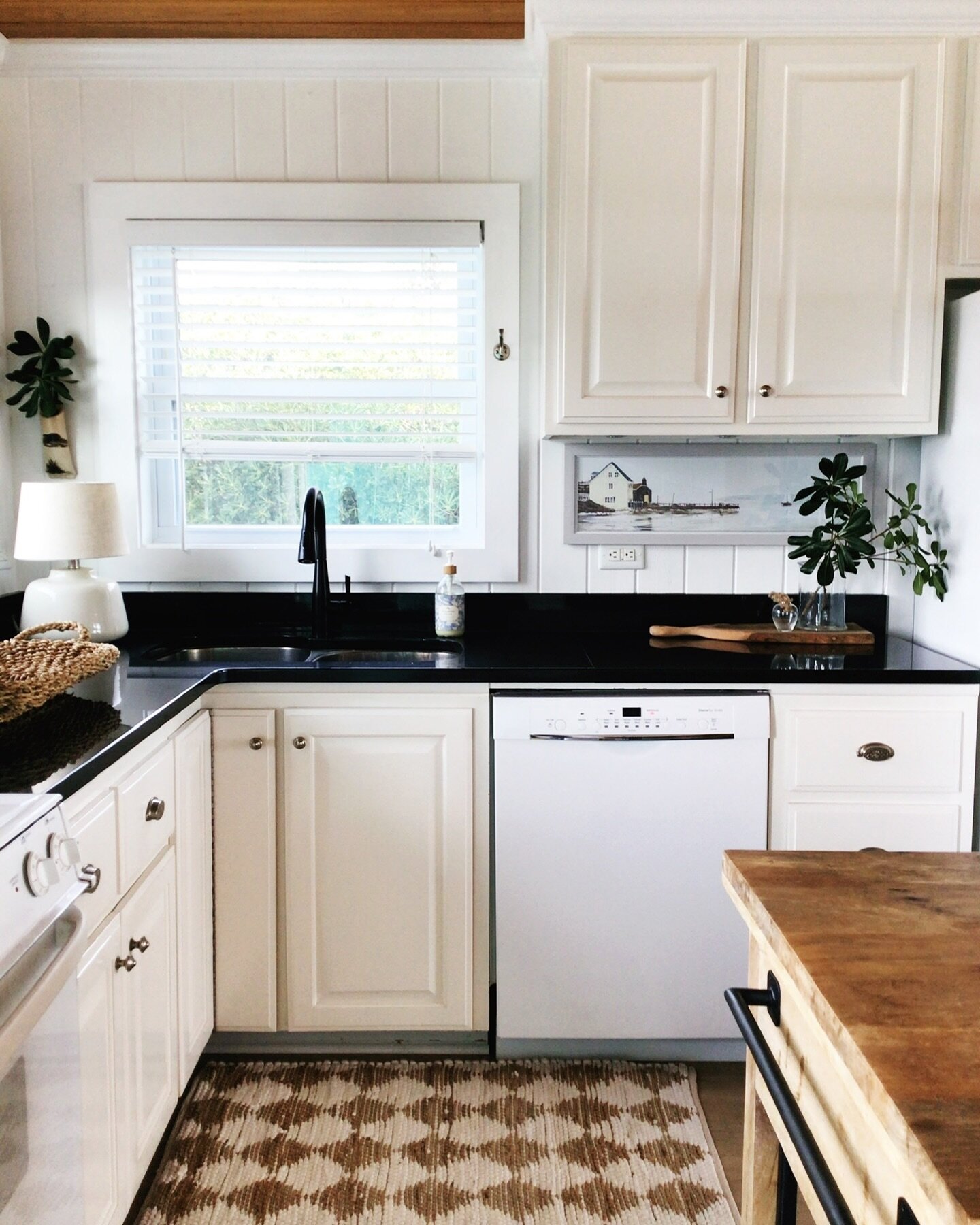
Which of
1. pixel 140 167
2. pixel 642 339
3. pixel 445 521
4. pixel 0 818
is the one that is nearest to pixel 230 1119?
pixel 0 818

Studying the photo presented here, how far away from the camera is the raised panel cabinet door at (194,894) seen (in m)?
1.92

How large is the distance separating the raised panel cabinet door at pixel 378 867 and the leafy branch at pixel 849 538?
3.23ft

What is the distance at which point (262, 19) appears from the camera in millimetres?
2408

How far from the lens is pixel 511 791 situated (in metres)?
2.13

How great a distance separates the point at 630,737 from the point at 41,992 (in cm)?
135

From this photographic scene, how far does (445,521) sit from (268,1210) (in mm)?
1671

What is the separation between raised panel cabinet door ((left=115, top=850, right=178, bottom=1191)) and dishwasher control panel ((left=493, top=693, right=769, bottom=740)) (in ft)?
2.48

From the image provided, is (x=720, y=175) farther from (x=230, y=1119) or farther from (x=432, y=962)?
(x=230, y=1119)

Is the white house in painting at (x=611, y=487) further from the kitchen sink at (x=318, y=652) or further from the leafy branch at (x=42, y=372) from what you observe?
the leafy branch at (x=42, y=372)

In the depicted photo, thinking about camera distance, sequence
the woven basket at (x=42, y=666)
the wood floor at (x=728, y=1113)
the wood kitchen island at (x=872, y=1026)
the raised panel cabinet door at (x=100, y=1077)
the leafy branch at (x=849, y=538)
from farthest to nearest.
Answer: the leafy branch at (x=849, y=538) → the wood floor at (x=728, y=1113) → the woven basket at (x=42, y=666) → the raised panel cabinet door at (x=100, y=1077) → the wood kitchen island at (x=872, y=1026)

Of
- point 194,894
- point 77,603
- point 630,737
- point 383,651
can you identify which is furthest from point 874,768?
point 77,603

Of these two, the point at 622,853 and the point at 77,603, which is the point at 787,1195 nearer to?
the point at 622,853

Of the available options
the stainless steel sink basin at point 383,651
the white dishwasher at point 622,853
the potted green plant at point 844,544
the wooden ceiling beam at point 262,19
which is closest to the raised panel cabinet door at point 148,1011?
the white dishwasher at point 622,853

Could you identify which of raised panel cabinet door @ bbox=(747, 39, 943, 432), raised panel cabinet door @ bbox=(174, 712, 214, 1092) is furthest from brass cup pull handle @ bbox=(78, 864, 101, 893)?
raised panel cabinet door @ bbox=(747, 39, 943, 432)
